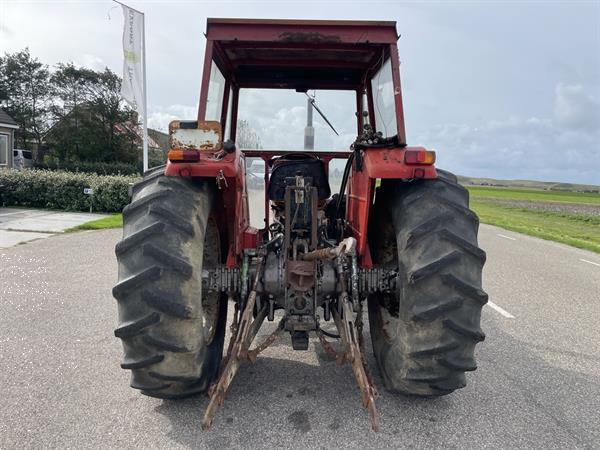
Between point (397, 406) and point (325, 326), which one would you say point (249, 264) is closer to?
point (397, 406)

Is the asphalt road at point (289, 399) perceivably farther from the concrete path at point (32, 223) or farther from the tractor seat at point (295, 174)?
the concrete path at point (32, 223)

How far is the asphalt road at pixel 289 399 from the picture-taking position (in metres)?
2.54

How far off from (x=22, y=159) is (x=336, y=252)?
31460 mm

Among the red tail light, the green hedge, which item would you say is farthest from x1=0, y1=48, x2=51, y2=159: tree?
the red tail light

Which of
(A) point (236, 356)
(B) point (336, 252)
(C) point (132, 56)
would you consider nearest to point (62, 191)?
(C) point (132, 56)

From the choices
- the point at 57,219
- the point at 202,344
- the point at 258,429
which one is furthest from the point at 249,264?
the point at 57,219

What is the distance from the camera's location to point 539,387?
328 centimetres

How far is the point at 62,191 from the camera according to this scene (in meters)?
15.5

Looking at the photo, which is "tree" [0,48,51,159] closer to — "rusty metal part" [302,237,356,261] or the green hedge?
the green hedge

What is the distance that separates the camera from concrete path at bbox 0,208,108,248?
9.72m

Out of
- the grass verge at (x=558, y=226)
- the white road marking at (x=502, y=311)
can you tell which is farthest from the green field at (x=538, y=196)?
the white road marking at (x=502, y=311)

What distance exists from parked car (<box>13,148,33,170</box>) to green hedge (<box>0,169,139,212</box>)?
11.4 m

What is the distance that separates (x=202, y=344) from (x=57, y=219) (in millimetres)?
12311

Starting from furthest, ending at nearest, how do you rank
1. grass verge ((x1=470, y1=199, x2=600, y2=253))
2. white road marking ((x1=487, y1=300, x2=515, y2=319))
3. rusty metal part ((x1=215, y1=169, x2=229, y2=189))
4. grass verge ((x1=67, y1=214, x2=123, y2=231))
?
grass verge ((x1=470, y1=199, x2=600, y2=253)), grass verge ((x1=67, y1=214, x2=123, y2=231)), white road marking ((x1=487, y1=300, x2=515, y2=319)), rusty metal part ((x1=215, y1=169, x2=229, y2=189))
